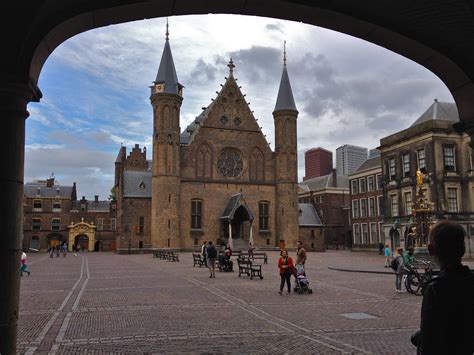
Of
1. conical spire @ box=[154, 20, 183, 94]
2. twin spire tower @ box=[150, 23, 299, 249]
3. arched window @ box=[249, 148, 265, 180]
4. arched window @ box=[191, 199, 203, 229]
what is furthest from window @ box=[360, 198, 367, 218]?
conical spire @ box=[154, 20, 183, 94]

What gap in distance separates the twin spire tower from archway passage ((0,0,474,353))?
1790 inches

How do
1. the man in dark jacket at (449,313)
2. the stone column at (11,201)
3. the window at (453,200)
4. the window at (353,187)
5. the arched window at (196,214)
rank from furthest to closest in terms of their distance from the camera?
the window at (353,187)
the arched window at (196,214)
the window at (453,200)
the stone column at (11,201)
the man in dark jacket at (449,313)

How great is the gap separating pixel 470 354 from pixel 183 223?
167 feet

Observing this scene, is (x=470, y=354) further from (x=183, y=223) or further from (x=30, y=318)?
(x=183, y=223)

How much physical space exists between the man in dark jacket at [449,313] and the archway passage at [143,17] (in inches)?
196

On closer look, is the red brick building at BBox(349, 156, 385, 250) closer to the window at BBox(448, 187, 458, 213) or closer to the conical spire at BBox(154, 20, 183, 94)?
the window at BBox(448, 187, 458, 213)

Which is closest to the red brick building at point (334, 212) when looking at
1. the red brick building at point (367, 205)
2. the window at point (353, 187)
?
the window at point (353, 187)

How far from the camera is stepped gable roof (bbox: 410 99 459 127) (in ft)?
143

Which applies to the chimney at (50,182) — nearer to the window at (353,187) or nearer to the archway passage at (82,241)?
the archway passage at (82,241)

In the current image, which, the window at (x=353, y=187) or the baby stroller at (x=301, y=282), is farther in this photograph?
the window at (x=353, y=187)

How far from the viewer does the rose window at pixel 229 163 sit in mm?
56412

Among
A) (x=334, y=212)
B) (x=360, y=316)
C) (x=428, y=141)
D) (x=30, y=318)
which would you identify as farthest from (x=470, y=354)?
(x=334, y=212)

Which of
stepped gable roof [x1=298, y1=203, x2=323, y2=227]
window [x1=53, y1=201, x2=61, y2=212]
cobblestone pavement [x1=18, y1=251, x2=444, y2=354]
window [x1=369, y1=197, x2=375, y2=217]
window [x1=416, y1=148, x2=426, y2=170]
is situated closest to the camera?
cobblestone pavement [x1=18, y1=251, x2=444, y2=354]

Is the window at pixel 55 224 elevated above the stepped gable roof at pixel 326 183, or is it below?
below
